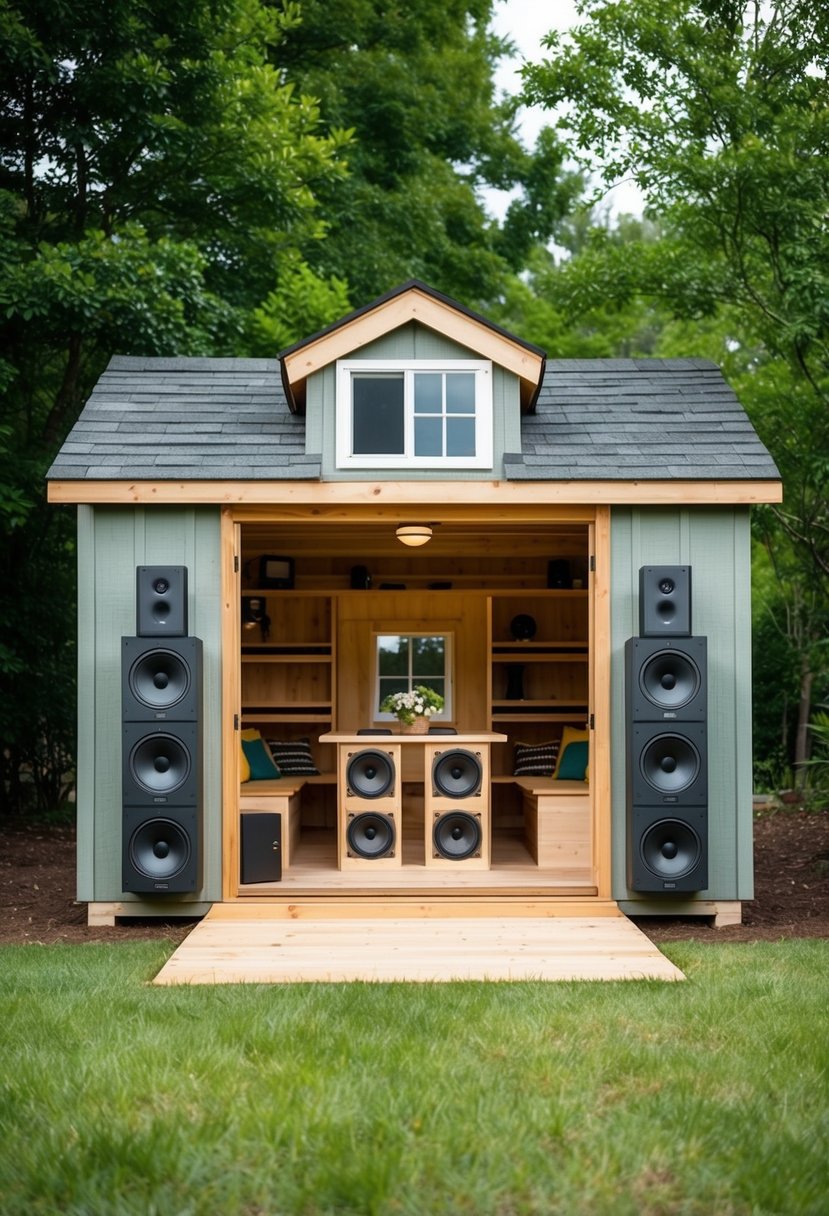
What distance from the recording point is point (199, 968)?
593 cm

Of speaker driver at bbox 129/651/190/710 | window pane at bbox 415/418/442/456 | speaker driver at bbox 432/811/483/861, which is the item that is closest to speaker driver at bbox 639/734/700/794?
speaker driver at bbox 432/811/483/861

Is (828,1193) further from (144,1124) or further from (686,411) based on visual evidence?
(686,411)

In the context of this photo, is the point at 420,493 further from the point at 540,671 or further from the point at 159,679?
the point at 540,671

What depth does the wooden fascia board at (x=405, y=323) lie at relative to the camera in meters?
7.59

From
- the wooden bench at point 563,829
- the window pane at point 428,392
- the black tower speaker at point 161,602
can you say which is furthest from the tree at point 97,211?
the wooden bench at point 563,829

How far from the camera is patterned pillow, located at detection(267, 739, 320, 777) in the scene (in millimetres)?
10109

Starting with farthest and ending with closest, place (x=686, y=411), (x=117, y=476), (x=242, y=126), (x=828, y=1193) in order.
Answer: (x=242, y=126), (x=686, y=411), (x=117, y=476), (x=828, y=1193)

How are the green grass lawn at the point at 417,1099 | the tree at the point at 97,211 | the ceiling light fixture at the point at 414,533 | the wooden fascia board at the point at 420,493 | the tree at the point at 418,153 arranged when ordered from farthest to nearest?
the tree at the point at 418,153
the tree at the point at 97,211
the ceiling light fixture at the point at 414,533
the wooden fascia board at the point at 420,493
the green grass lawn at the point at 417,1099

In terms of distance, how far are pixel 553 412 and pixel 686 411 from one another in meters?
0.85

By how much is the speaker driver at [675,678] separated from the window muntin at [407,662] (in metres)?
3.53

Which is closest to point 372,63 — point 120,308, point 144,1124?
point 120,308

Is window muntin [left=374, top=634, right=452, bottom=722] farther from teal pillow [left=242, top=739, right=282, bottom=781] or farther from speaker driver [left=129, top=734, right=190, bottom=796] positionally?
speaker driver [left=129, top=734, right=190, bottom=796]

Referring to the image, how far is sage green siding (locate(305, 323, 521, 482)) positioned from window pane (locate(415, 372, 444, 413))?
0.44 feet

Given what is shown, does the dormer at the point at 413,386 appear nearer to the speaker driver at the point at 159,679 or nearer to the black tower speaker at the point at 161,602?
the black tower speaker at the point at 161,602
